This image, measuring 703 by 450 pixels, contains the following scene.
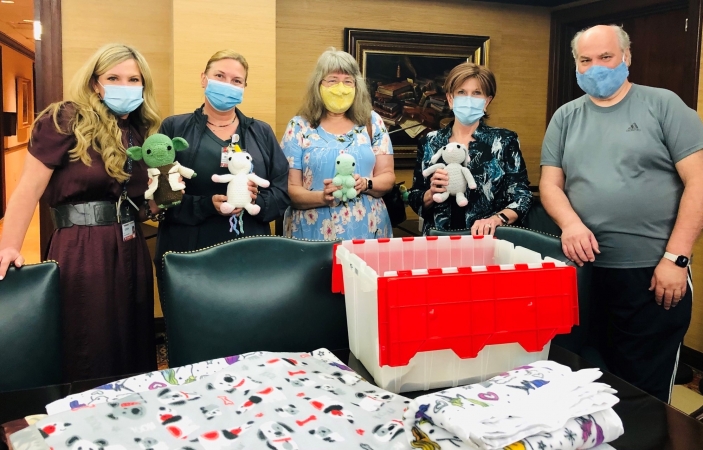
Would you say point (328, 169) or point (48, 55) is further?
point (48, 55)

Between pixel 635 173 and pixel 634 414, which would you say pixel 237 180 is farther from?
pixel 634 414

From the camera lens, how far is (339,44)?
3748 millimetres

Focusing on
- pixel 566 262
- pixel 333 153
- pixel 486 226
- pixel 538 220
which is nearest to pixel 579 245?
pixel 566 262

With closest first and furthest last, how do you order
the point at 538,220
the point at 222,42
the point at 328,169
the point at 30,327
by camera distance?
1. the point at 30,327
2. the point at 328,169
3. the point at 538,220
4. the point at 222,42

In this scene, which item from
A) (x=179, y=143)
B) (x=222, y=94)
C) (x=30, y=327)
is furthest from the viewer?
(x=222, y=94)

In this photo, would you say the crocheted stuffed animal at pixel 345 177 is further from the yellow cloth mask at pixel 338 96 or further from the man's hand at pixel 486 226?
the man's hand at pixel 486 226

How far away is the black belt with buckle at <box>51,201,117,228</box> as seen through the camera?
1.92 metres

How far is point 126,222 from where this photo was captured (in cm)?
200

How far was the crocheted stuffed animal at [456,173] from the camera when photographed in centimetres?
233

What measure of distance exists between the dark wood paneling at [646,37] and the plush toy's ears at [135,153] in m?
2.72

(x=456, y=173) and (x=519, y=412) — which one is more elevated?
(x=456, y=173)

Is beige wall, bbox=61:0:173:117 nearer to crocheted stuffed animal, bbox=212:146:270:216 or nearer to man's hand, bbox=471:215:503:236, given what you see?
crocheted stuffed animal, bbox=212:146:270:216

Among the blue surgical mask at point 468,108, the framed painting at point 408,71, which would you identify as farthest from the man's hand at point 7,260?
the framed painting at point 408,71

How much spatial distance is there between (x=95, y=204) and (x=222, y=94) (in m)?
0.59
